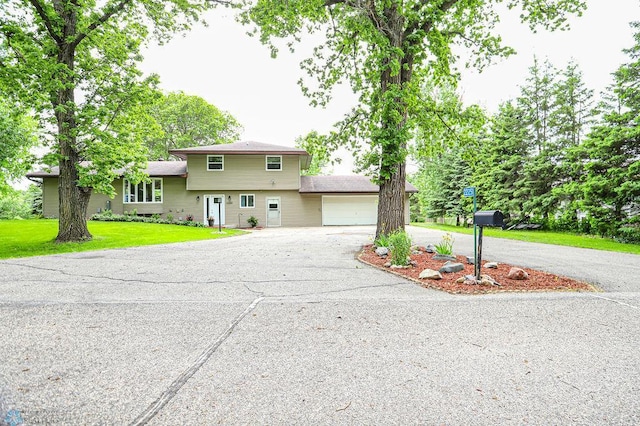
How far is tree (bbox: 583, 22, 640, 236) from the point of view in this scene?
10781mm

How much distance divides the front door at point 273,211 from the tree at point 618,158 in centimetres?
1651

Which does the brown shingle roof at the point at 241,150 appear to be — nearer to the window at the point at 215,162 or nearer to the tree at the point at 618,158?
the window at the point at 215,162

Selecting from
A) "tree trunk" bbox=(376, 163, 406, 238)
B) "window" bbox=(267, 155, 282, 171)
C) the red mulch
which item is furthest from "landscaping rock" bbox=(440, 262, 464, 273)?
"window" bbox=(267, 155, 282, 171)

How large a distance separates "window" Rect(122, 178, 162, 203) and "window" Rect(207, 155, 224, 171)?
373 cm

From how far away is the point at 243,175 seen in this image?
68.1 feet

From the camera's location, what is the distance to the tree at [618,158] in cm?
1078

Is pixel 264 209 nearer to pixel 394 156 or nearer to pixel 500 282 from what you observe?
pixel 394 156

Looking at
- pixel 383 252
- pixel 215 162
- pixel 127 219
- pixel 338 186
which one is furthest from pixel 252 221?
pixel 383 252

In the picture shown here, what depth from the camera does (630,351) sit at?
2.52 metres

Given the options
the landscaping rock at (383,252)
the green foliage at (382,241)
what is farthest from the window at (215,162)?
the landscaping rock at (383,252)

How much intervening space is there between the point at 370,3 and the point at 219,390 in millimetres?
8954

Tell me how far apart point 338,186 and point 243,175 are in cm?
698

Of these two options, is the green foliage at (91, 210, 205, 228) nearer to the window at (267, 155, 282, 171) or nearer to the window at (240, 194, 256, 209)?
the window at (240, 194, 256, 209)

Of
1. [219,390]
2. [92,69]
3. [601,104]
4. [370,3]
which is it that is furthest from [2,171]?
[601,104]
